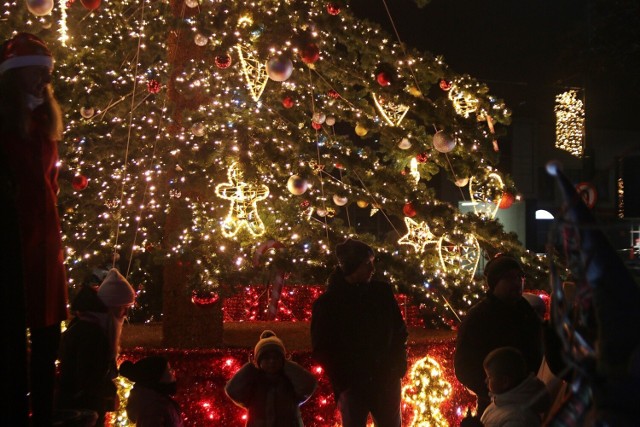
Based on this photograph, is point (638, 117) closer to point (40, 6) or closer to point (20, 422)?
point (40, 6)

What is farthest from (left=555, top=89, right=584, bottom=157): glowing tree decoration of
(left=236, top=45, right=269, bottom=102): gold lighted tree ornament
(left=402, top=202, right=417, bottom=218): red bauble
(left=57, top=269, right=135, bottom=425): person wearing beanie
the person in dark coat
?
(left=57, top=269, right=135, bottom=425): person wearing beanie

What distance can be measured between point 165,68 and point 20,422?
671 centimetres

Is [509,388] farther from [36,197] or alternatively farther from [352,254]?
[36,197]

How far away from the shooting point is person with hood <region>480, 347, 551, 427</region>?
4.20 metres

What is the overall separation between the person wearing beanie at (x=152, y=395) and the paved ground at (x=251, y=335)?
1919 millimetres

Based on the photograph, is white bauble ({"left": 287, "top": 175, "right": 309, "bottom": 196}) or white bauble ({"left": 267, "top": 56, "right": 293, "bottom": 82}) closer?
white bauble ({"left": 267, "top": 56, "right": 293, "bottom": 82})

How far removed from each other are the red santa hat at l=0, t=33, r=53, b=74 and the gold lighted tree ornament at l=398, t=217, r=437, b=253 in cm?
625

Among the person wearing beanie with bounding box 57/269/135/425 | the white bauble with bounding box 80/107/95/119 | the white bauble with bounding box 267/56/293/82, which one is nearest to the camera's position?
the person wearing beanie with bounding box 57/269/135/425

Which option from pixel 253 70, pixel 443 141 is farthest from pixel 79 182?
pixel 443 141

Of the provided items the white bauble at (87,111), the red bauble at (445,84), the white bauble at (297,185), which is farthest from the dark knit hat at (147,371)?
the red bauble at (445,84)

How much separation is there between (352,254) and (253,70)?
2.53 meters

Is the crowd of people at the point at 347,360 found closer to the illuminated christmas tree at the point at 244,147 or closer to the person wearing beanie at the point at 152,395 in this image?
the person wearing beanie at the point at 152,395

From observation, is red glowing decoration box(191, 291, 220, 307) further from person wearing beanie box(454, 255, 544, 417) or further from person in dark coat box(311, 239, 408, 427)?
person wearing beanie box(454, 255, 544, 417)

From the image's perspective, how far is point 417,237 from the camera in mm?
9039
